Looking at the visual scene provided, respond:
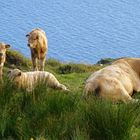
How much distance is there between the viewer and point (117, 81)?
10680 mm

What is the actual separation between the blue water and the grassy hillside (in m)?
32.8

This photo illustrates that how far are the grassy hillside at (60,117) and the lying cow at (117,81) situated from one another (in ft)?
6.18

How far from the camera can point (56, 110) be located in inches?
301

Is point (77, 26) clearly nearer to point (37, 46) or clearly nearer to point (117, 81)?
point (37, 46)

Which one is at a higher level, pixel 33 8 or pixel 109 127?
pixel 109 127

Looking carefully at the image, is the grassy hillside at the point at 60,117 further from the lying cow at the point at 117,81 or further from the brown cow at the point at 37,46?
the brown cow at the point at 37,46

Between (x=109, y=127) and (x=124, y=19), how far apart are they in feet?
196

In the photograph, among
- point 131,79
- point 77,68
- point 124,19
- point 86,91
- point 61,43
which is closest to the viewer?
point 86,91

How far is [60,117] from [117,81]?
364 cm

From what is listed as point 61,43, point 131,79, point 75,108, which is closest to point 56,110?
point 75,108

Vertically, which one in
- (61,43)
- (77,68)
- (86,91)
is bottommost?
(61,43)

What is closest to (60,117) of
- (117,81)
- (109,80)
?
(109,80)

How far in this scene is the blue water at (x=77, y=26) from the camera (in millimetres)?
48062

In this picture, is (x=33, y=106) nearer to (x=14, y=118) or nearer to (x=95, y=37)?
(x=14, y=118)
